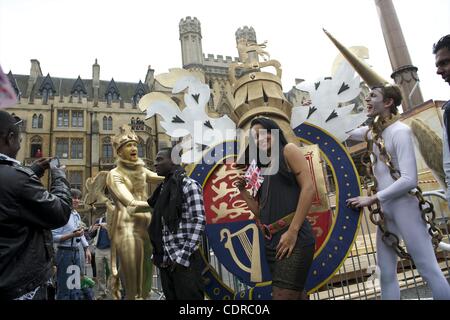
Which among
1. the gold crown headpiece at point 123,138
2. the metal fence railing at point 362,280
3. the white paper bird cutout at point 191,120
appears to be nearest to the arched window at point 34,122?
the metal fence railing at point 362,280

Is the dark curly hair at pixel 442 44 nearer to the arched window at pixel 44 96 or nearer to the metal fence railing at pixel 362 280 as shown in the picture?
the metal fence railing at pixel 362 280

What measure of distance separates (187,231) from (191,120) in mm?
1354

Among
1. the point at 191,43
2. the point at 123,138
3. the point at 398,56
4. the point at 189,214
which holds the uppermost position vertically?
the point at 191,43

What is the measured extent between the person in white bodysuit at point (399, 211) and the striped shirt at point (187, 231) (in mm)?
1397

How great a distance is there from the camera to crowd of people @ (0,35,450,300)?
192cm

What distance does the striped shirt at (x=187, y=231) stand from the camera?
2.61 meters

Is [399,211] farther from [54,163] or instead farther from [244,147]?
[54,163]

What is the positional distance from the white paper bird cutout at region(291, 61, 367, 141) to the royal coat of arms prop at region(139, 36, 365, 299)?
0.03 feet

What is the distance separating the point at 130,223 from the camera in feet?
11.0

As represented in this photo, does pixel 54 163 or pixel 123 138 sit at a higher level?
pixel 123 138

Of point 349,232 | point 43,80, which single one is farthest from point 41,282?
point 43,80

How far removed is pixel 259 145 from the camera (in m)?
2.61

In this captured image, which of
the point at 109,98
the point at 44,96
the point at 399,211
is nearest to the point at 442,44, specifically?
the point at 399,211

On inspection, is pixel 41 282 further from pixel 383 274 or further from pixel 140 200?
pixel 383 274
